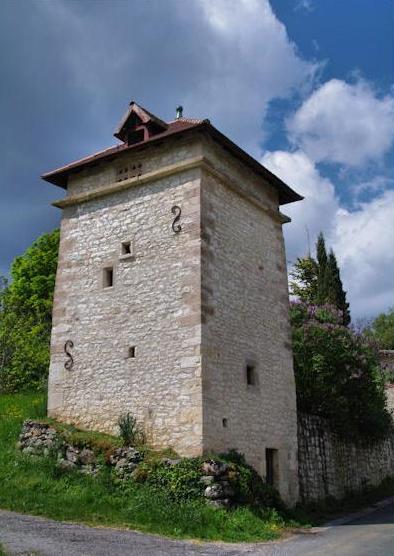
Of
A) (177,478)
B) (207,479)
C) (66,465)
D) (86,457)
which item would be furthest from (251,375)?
(66,465)

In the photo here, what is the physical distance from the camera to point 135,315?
12.5 meters

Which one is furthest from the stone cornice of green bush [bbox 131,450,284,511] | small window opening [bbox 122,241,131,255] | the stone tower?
green bush [bbox 131,450,284,511]

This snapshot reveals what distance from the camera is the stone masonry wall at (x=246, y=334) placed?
1168cm

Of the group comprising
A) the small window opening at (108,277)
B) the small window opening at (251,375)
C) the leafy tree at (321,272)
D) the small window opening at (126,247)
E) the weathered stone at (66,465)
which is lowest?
the weathered stone at (66,465)

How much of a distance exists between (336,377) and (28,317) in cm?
1441

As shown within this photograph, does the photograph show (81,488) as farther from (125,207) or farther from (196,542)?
(125,207)

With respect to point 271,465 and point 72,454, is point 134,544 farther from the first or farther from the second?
point 271,465

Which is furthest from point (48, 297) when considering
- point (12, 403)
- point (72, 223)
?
point (72, 223)

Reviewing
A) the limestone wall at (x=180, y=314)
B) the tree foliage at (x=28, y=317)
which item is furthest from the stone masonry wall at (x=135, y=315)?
the tree foliage at (x=28, y=317)

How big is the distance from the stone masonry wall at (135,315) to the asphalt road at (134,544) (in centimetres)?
242

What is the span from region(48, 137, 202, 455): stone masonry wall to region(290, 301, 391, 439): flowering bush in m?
6.82

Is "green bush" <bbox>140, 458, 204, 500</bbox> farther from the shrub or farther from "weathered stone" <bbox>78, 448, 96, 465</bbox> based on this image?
"weathered stone" <bbox>78, 448, 96, 465</bbox>

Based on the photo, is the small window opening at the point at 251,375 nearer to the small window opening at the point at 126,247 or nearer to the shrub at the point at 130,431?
the shrub at the point at 130,431

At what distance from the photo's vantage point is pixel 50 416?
13086 millimetres
